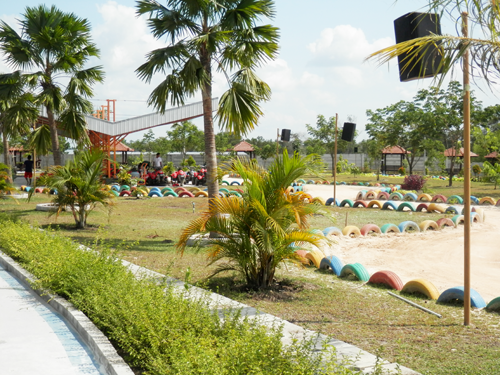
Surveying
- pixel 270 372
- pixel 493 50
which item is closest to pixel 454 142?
pixel 493 50

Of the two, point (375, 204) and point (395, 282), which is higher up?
point (375, 204)

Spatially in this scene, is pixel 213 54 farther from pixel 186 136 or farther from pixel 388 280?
pixel 186 136

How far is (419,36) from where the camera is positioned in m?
4.97

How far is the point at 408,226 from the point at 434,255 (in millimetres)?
3040

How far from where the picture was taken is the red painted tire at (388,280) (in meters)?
6.97

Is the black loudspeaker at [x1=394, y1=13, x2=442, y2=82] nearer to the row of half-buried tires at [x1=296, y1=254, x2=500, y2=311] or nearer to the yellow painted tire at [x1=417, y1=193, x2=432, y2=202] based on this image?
the row of half-buried tires at [x1=296, y1=254, x2=500, y2=311]

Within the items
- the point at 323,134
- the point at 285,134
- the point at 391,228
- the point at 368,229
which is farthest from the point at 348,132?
the point at 323,134

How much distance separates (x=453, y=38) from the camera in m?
4.84

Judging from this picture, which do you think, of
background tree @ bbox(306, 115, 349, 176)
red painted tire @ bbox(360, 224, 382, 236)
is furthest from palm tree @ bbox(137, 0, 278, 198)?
background tree @ bbox(306, 115, 349, 176)

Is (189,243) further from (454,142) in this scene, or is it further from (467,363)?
(454,142)

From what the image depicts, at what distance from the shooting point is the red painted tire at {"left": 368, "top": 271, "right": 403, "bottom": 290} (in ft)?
22.9

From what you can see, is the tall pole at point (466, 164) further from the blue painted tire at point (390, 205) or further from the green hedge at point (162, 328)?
the blue painted tire at point (390, 205)

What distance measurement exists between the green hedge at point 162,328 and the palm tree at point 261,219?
1.22 m

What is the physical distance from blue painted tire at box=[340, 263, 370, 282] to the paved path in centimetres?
406
